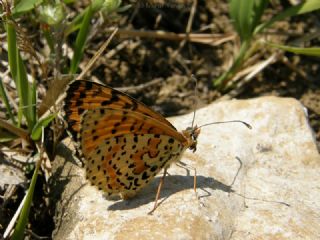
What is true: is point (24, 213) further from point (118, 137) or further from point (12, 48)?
point (12, 48)

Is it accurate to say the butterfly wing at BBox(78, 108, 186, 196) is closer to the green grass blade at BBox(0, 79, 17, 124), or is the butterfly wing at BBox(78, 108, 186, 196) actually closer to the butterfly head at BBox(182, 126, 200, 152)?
the butterfly head at BBox(182, 126, 200, 152)

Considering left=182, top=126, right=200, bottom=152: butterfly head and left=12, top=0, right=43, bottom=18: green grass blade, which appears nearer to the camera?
left=182, top=126, right=200, bottom=152: butterfly head

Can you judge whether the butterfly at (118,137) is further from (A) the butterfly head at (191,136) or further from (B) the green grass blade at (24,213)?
(B) the green grass blade at (24,213)

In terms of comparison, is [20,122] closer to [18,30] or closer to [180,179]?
[18,30]

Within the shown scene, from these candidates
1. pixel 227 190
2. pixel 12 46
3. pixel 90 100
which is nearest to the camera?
pixel 90 100

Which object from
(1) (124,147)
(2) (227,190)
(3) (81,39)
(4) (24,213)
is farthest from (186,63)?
(4) (24,213)

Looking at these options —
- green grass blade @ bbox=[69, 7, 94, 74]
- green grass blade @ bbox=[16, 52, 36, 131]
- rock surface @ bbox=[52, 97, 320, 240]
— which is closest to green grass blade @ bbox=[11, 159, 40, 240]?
rock surface @ bbox=[52, 97, 320, 240]

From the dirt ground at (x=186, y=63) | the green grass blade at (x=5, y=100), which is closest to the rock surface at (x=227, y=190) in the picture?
the green grass blade at (x=5, y=100)

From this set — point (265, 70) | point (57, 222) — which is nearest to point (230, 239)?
point (57, 222)
